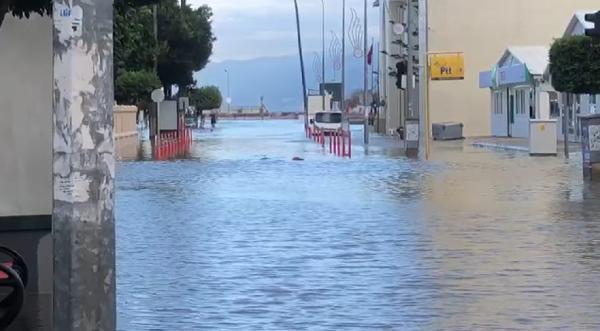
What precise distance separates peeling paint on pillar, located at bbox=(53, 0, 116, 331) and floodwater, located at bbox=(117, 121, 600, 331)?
2908mm

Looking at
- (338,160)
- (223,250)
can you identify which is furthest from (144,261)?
(338,160)

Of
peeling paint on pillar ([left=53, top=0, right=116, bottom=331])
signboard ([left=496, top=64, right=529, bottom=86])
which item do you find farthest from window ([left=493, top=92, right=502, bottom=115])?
peeling paint on pillar ([left=53, top=0, right=116, bottom=331])

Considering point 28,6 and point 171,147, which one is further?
point 171,147

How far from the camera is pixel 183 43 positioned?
63250mm

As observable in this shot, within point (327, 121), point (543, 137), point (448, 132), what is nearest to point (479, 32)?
point (448, 132)

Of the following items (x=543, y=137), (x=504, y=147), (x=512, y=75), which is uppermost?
(x=512, y=75)

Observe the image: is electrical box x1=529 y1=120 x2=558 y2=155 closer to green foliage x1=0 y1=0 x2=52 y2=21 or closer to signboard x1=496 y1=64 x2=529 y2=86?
signboard x1=496 y1=64 x2=529 y2=86

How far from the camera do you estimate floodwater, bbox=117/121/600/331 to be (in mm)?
8445

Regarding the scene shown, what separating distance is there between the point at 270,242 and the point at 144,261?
201cm

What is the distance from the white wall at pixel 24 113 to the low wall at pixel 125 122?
40837mm

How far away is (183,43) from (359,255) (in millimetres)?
52739

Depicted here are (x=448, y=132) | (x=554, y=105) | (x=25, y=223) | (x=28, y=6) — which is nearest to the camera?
(x=28, y=6)

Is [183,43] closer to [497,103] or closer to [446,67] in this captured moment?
[497,103]

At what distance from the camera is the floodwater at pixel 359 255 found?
8445 mm
